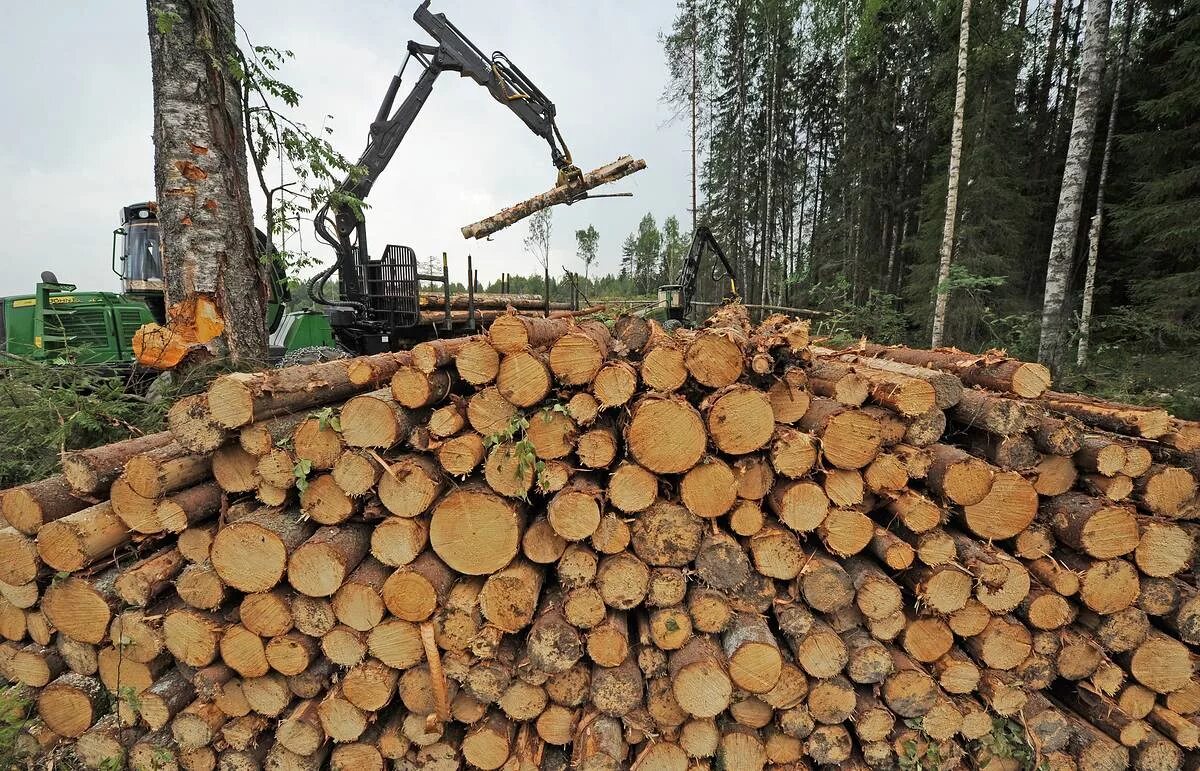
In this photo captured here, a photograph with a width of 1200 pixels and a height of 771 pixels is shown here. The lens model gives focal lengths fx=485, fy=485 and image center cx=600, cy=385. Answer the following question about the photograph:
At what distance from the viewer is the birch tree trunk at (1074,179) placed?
25.0 feet

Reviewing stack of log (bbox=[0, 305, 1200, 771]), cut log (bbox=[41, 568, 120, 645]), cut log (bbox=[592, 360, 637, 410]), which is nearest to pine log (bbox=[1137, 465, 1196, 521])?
stack of log (bbox=[0, 305, 1200, 771])

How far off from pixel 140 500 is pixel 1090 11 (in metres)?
13.0

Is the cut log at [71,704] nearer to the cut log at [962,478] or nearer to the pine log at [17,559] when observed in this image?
the pine log at [17,559]

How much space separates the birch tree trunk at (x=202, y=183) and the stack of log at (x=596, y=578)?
209 cm

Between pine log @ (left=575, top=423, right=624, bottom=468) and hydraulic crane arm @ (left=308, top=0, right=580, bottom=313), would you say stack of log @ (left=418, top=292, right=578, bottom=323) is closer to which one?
hydraulic crane arm @ (left=308, top=0, right=580, bottom=313)

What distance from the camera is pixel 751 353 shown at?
2.49m

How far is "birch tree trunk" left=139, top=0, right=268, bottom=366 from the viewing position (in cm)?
406

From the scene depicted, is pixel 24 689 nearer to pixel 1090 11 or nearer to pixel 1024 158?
pixel 1090 11

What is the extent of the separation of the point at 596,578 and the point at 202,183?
15.5ft

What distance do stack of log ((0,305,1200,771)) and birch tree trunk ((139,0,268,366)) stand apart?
2091mm

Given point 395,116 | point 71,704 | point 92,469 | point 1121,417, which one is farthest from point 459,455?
point 395,116

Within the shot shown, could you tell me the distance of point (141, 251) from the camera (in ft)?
26.7

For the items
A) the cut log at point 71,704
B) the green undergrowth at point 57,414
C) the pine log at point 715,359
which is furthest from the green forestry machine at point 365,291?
the pine log at point 715,359

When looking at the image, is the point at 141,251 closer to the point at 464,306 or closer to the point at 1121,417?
the point at 464,306
